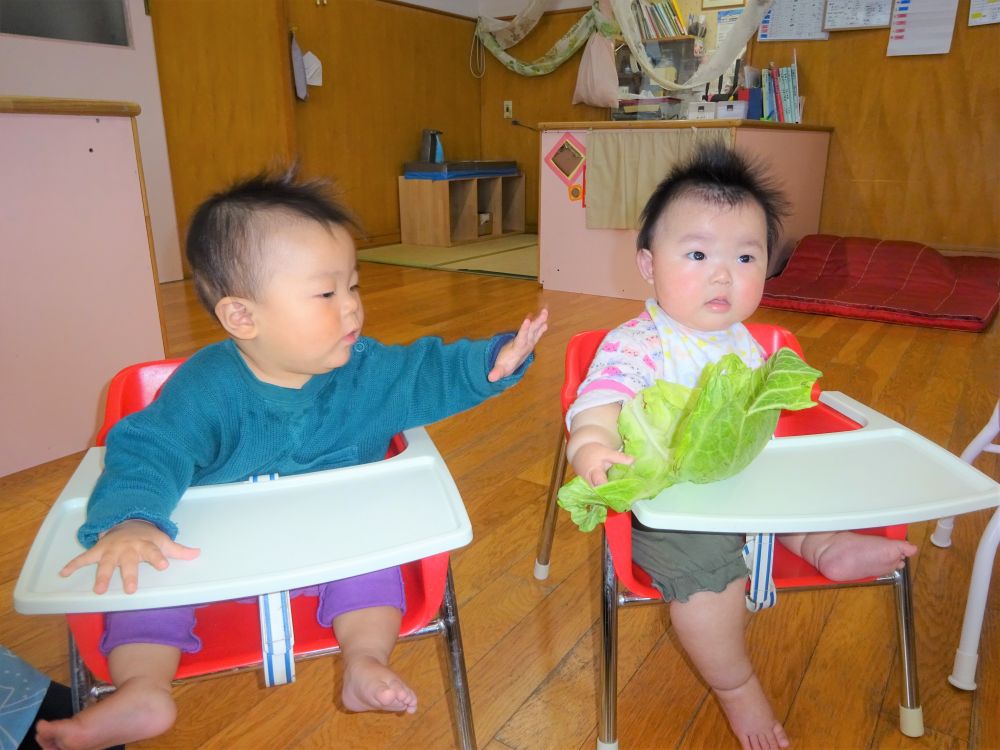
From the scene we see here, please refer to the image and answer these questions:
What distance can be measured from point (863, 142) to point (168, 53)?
13.9 ft

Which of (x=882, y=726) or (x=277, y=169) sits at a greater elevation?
(x=277, y=169)

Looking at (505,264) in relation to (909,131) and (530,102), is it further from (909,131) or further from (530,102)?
(909,131)

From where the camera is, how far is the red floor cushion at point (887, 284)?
3500 millimetres

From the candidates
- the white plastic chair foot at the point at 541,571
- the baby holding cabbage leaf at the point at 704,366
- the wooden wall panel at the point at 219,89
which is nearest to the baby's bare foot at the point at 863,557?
the baby holding cabbage leaf at the point at 704,366

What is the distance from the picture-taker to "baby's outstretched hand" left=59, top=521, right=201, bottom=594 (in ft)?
2.16

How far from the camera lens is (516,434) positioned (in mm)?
2254

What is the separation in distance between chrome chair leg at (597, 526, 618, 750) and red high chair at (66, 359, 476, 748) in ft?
0.64

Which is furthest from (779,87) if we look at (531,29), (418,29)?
(418,29)

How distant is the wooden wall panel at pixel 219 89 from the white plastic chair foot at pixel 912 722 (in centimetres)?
397

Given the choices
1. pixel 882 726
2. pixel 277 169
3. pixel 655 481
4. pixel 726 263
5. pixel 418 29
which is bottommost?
pixel 882 726

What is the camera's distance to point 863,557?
948 millimetres

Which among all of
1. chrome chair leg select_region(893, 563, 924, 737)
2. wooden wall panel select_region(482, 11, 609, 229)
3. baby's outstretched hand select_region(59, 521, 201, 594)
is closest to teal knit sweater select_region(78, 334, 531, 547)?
baby's outstretched hand select_region(59, 521, 201, 594)

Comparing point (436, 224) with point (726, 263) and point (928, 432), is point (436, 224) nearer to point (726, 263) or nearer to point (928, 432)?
point (928, 432)

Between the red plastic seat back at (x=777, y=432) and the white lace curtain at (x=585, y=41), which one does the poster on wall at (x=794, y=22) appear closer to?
the white lace curtain at (x=585, y=41)
